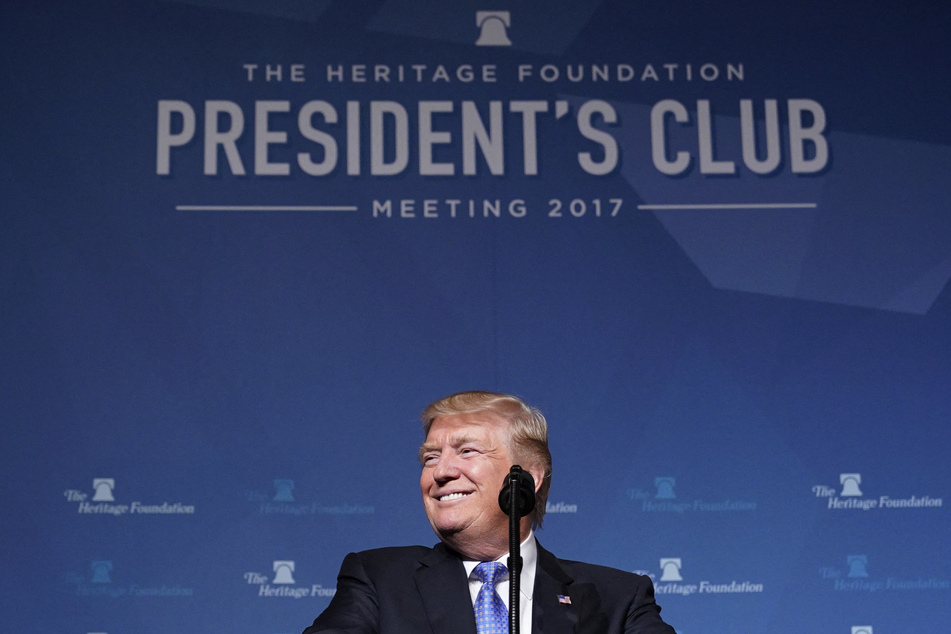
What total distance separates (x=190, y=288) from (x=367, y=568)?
165 cm

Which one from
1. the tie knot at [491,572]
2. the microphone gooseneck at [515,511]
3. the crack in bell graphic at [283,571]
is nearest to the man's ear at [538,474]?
the tie knot at [491,572]

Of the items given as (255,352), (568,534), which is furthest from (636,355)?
(255,352)

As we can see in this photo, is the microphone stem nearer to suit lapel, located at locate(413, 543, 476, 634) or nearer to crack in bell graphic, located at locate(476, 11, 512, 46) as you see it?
suit lapel, located at locate(413, 543, 476, 634)

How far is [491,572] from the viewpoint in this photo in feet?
6.98

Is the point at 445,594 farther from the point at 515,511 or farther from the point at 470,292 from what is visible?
the point at 470,292

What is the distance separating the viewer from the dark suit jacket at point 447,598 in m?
2.04

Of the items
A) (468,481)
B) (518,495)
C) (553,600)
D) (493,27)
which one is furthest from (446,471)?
(493,27)

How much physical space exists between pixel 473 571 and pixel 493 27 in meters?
2.20

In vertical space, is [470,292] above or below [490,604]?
above

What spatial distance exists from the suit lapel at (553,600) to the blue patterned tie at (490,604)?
6cm

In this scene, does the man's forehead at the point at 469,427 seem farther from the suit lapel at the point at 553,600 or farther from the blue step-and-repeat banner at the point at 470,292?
the blue step-and-repeat banner at the point at 470,292

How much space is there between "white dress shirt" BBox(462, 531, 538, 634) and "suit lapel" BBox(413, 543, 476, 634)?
0.09 feet

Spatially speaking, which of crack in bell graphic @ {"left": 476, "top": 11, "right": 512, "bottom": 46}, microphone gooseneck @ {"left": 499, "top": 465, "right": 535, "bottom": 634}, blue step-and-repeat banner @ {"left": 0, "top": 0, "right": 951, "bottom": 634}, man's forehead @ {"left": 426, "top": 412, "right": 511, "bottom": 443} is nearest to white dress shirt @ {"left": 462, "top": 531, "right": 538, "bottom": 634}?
man's forehead @ {"left": 426, "top": 412, "right": 511, "bottom": 443}

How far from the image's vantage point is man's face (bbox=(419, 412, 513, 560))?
216cm
